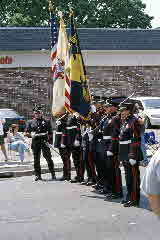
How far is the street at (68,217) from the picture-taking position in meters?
7.00

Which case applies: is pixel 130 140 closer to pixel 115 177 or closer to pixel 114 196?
pixel 115 177

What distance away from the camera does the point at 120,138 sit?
9.18 metres

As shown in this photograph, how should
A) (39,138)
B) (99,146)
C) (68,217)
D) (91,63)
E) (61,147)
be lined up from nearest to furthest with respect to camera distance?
(68,217) < (99,146) < (61,147) < (39,138) < (91,63)

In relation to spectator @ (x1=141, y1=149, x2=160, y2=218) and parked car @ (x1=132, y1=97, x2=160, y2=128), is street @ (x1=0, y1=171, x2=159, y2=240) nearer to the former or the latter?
spectator @ (x1=141, y1=149, x2=160, y2=218)

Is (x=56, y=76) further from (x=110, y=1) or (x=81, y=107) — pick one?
(x=110, y=1)

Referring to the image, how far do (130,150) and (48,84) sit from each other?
22.2m

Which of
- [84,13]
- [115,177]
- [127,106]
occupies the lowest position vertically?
[115,177]

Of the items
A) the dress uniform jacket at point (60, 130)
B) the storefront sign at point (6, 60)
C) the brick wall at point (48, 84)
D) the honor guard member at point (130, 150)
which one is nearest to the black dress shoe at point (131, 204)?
the honor guard member at point (130, 150)

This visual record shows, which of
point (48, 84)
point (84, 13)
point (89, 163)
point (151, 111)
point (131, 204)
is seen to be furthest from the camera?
point (84, 13)

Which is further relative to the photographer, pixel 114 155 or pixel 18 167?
pixel 18 167

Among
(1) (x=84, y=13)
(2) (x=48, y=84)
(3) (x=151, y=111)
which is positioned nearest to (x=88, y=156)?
(3) (x=151, y=111)

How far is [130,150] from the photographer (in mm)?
8977

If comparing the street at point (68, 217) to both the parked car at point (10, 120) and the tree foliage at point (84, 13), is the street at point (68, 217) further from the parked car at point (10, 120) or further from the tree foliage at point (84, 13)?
the tree foliage at point (84, 13)

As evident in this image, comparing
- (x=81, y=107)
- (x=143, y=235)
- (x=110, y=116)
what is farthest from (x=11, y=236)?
(x=81, y=107)
